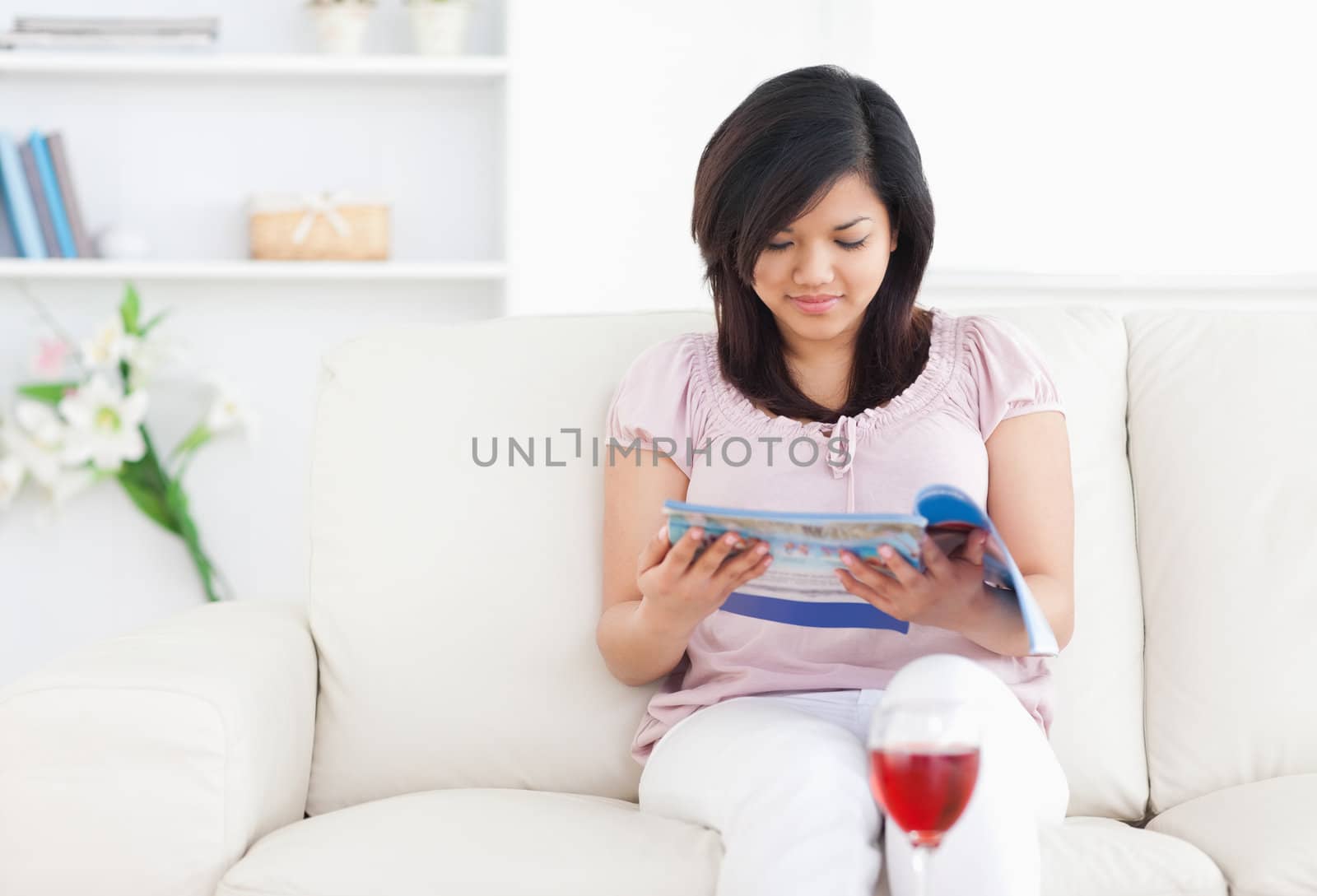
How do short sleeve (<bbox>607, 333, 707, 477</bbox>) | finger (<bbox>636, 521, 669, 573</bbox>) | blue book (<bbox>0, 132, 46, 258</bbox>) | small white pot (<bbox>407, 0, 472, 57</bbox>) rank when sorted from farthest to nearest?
small white pot (<bbox>407, 0, 472, 57</bbox>) < blue book (<bbox>0, 132, 46, 258</bbox>) < short sleeve (<bbox>607, 333, 707, 477</bbox>) < finger (<bbox>636, 521, 669, 573</bbox>)

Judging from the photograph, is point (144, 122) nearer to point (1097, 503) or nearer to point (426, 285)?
point (426, 285)

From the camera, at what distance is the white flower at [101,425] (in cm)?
270

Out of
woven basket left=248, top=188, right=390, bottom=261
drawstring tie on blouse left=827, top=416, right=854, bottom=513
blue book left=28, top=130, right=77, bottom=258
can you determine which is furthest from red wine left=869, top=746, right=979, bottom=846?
blue book left=28, top=130, right=77, bottom=258

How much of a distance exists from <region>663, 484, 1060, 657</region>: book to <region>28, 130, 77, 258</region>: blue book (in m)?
2.04

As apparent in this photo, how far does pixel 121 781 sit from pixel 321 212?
1.80 meters

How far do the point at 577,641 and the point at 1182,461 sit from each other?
0.78 m

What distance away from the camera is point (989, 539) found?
115 centimetres

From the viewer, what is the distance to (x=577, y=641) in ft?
5.12

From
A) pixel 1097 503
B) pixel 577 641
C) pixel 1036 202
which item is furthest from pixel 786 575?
pixel 1036 202

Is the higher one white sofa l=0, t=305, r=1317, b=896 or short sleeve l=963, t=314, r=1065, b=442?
short sleeve l=963, t=314, r=1065, b=442

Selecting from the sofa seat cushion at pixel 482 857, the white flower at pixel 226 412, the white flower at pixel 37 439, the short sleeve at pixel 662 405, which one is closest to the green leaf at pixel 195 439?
the white flower at pixel 226 412

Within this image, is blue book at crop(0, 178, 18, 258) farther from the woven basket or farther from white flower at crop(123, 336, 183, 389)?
the woven basket

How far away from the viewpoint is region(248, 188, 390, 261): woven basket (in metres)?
2.81

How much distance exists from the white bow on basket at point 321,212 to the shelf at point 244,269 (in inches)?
2.7
